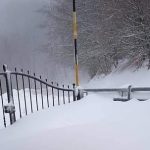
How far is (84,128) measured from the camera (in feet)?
17.4

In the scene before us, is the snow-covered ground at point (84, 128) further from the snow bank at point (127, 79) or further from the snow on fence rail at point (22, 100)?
the snow bank at point (127, 79)

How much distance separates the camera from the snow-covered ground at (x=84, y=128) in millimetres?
4723

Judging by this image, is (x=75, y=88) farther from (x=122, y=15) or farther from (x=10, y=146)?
(x=122, y=15)

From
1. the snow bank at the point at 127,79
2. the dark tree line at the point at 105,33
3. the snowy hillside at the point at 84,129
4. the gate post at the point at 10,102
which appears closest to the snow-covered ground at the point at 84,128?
the snowy hillside at the point at 84,129

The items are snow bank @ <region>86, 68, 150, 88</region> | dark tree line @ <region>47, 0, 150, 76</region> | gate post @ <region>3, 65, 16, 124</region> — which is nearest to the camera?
gate post @ <region>3, 65, 16, 124</region>

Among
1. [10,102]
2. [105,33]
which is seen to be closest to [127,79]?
[105,33]

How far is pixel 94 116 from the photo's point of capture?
593cm

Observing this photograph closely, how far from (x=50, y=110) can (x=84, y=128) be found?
155 centimetres

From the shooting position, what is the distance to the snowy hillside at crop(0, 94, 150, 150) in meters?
4.72

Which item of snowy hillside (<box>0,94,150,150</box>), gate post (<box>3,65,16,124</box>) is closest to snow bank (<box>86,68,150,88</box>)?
snowy hillside (<box>0,94,150,150</box>)

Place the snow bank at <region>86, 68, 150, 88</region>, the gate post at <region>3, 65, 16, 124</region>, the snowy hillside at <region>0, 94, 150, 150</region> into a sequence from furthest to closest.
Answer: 1. the snow bank at <region>86, 68, 150, 88</region>
2. the gate post at <region>3, 65, 16, 124</region>
3. the snowy hillside at <region>0, 94, 150, 150</region>

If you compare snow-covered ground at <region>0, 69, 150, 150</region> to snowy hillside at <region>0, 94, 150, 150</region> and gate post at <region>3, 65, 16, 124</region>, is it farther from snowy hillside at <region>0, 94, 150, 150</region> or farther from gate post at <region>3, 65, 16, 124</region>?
gate post at <region>3, 65, 16, 124</region>

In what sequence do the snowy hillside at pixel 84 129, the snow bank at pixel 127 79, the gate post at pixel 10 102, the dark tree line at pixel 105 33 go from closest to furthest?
the snowy hillside at pixel 84 129, the gate post at pixel 10 102, the snow bank at pixel 127 79, the dark tree line at pixel 105 33

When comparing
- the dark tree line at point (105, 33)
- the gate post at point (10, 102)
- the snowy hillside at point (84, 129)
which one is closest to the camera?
the snowy hillside at point (84, 129)
